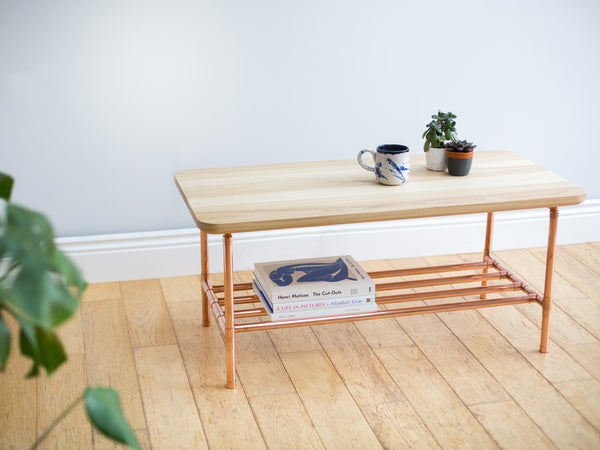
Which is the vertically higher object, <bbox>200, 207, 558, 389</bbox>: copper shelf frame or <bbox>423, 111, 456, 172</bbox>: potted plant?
<bbox>423, 111, 456, 172</bbox>: potted plant

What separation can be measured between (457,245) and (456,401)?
1.16m

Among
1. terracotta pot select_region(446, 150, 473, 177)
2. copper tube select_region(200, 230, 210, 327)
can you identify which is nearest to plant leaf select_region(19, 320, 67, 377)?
copper tube select_region(200, 230, 210, 327)

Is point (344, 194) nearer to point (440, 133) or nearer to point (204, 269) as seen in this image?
point (440, 133)

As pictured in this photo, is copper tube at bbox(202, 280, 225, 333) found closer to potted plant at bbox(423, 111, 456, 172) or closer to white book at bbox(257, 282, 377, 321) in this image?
white book at bbox(257, 282, 377, 321)

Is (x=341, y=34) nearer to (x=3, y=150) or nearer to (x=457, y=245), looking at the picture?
(x=457, y=245)

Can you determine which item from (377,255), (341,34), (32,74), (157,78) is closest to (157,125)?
(157,78)

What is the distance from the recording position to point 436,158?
2.21 m

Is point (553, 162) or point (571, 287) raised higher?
point (553, 162)

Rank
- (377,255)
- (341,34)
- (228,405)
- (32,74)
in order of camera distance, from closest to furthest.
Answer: (228,405)
(32,74)
(341,34)
(377,255)

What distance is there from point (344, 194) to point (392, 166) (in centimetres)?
16

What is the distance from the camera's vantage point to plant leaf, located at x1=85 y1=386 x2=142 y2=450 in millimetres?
889

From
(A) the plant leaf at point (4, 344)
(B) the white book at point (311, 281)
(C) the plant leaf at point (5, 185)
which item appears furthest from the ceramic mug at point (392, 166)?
(A) the plant leaf at point (4, 344)

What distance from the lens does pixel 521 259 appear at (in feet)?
9.84

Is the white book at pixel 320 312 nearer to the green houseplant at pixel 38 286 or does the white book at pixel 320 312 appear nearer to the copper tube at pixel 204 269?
the copper tube at pixel 204 269
